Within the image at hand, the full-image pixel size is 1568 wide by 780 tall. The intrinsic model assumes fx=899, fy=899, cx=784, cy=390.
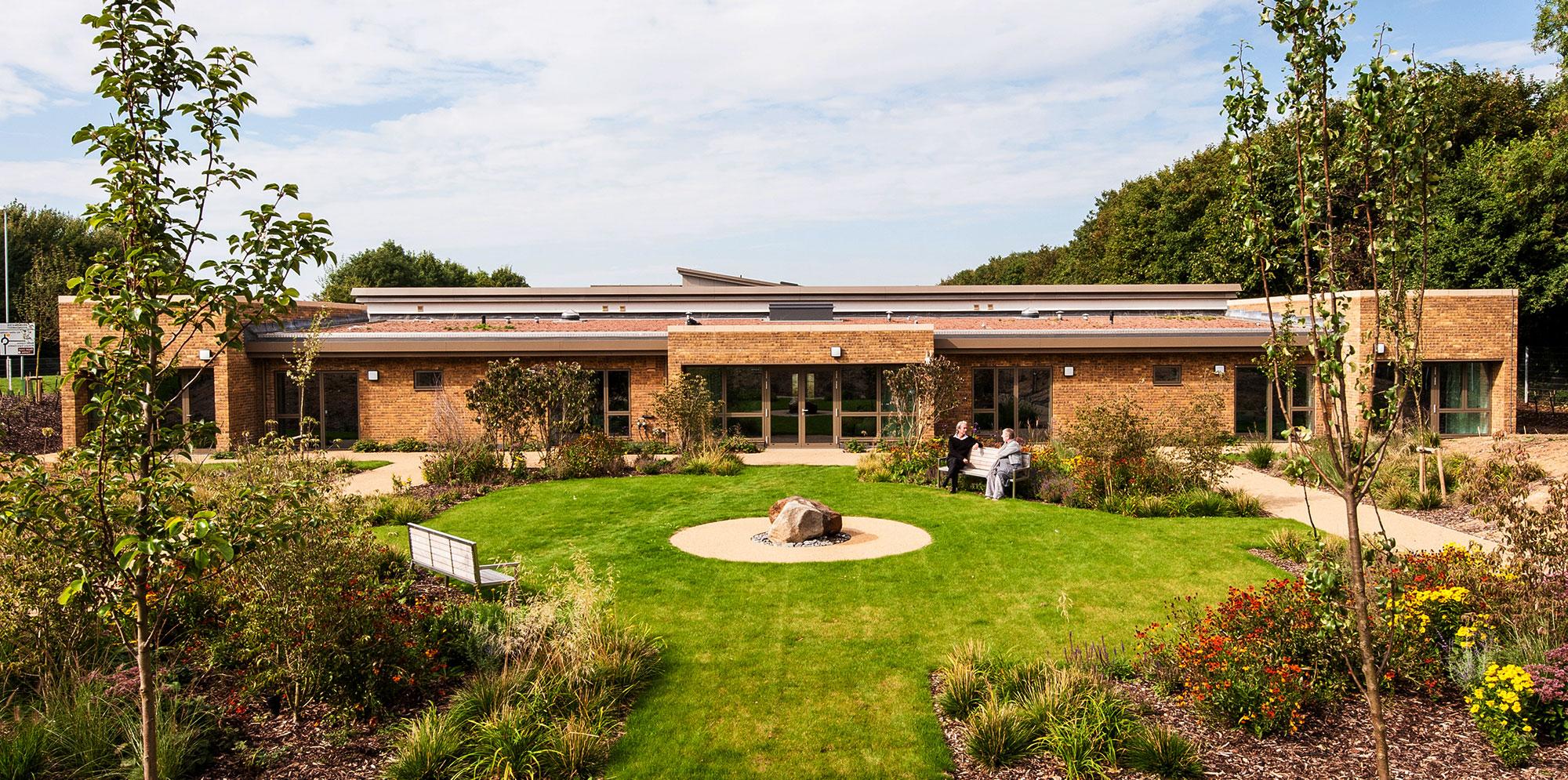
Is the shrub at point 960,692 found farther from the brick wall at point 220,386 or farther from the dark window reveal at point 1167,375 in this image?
the brick wall at point 220,386

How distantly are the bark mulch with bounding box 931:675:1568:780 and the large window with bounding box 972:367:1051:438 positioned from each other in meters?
15.9

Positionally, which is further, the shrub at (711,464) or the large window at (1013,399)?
the large window at (1013,399)

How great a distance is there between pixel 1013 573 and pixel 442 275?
216 feet

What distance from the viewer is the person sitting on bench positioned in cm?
1512

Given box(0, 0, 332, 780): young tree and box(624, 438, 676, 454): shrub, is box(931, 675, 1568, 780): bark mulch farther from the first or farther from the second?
box(624, 438, 676, 454): shrub

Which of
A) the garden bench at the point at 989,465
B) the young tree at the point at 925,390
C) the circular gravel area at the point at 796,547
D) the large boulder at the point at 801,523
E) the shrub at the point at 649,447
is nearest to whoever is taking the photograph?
the circular gravel area at the point at 796,547

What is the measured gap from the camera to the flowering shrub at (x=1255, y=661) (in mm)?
5926

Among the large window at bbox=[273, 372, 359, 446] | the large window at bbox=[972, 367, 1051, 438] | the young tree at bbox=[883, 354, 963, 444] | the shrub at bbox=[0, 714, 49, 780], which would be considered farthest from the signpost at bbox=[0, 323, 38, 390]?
the shrub at bbox=[0, 714, 49, 780]

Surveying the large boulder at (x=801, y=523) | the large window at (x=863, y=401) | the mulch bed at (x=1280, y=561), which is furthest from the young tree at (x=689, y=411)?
the mulch bed at (x=1280, y=561)

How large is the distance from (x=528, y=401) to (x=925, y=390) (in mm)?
8108

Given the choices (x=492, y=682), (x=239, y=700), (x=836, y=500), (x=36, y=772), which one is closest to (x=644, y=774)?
(x=492, y=682)

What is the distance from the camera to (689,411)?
62.9ft

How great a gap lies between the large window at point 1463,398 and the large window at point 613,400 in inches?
784

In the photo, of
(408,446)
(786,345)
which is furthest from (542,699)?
(408,446)
